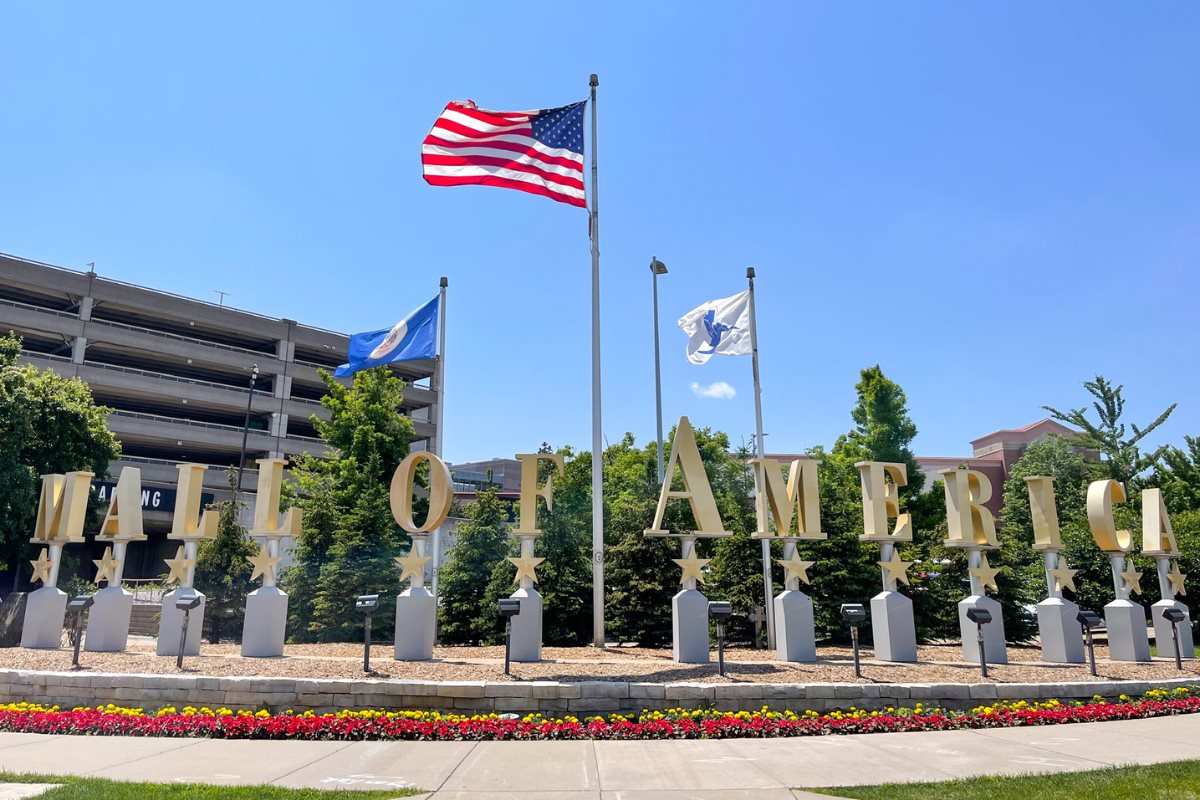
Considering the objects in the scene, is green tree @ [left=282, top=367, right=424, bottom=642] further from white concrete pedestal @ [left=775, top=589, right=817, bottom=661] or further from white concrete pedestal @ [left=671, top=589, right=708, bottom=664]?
white concrete pedestal @ [left=775, top=589, right=817, bottom=661]

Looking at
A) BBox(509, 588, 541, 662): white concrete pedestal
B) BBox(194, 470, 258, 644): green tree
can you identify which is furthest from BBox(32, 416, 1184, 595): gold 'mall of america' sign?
BBox(194, 470, 258, 644): green tree

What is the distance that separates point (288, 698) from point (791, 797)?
688 centimetres

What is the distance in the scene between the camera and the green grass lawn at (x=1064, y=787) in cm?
618

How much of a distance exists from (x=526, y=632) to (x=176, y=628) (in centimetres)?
703

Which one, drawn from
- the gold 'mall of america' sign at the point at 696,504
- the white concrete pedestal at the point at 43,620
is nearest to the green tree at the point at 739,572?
the gold 'mall of america' sign at the point at 696,504

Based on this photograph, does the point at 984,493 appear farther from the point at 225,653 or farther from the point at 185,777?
the point at 225,653

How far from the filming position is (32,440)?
24.2m

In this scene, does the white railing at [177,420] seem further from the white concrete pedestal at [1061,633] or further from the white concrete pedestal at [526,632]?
the white concrete pedestal at [1061,633]

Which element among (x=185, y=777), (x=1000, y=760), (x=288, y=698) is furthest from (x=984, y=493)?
(x=185, y=777)

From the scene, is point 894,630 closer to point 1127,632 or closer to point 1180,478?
point 1127,632

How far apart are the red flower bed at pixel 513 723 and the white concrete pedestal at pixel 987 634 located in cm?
336

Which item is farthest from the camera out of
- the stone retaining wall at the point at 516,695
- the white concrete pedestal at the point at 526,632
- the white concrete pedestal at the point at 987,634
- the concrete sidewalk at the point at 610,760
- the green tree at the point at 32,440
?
the green tree at the point at 32,440

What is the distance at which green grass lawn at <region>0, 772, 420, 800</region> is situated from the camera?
625 centimetres

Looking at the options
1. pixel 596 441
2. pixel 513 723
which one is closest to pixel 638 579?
pixel 596 441
